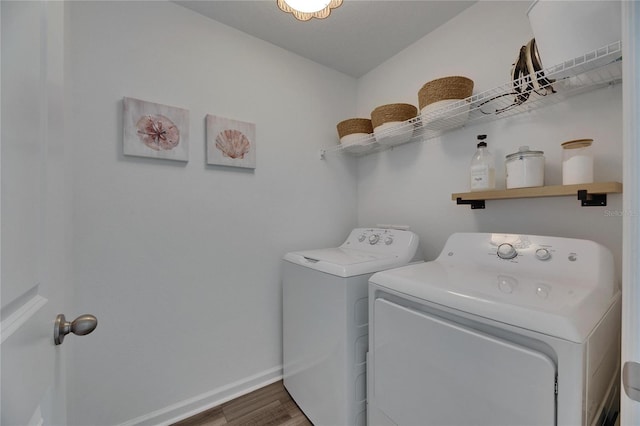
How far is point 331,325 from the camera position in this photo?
1275 millimetres

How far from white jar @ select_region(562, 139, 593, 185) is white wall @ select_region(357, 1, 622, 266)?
4.6 inches

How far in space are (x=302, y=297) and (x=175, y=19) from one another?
5.91 ft

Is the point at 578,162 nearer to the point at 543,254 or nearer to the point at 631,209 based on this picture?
the point at 543,254

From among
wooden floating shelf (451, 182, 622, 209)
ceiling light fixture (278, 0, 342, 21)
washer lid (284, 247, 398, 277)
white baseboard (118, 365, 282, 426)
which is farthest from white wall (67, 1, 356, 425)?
wooden floating shelf (451, 182, 622, 209)

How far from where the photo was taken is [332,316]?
1268 millimetres

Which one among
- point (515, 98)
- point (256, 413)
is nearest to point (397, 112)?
point (515, 98)

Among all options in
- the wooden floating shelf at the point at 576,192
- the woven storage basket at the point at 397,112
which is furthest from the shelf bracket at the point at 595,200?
the woven storage basket at the point at 397,112

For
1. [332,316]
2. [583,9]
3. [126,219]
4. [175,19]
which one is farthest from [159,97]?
[583,9]

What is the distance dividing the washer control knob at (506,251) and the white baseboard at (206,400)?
5.28 ft

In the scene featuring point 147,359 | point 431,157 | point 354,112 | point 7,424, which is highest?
point 354,112

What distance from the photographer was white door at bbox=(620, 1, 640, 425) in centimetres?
43

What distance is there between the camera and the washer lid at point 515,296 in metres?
0.65

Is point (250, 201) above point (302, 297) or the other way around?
above

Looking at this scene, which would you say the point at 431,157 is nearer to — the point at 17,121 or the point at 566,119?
the point at 566,119
